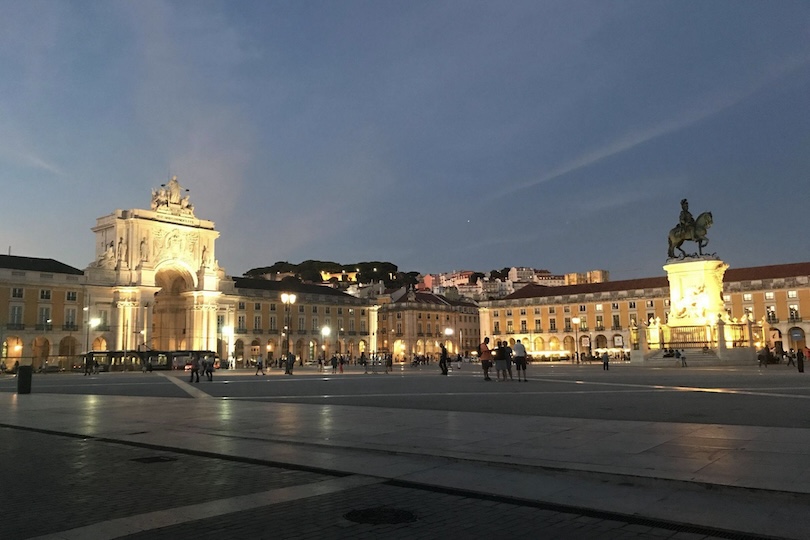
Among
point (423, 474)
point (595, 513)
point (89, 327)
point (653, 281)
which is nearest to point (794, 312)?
point (653, 281)

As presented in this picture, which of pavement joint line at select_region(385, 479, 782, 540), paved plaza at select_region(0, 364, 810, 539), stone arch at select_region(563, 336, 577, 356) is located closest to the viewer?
pavement joint line at select_region(385, 479, 782, 540)

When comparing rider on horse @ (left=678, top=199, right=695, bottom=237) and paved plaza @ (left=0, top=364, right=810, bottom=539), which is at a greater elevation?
rider on horse @ (left=678, top=199, right=695, bottom=237)

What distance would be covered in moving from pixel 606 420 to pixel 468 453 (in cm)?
404

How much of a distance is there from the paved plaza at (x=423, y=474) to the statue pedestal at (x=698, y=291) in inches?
1280

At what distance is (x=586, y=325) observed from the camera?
329 feet

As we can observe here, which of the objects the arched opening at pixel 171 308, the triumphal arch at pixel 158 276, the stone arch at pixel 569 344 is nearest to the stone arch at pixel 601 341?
the stone arch at pixel 569 344

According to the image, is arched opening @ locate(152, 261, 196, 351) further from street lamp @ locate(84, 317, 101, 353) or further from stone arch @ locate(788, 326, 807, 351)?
stone arch @ locate(788, 326, 807, 351)

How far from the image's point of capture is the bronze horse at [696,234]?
153 feet

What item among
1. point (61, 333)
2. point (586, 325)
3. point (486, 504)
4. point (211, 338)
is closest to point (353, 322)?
point (211, 338)

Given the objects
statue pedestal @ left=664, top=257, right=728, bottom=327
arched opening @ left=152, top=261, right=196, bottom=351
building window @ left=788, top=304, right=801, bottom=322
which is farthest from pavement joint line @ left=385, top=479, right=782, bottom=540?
building window @ left=788, top=304, right=801, bottom=322

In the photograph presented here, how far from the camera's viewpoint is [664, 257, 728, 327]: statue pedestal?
44500 mm

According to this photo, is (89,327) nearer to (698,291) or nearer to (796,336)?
(698,291)

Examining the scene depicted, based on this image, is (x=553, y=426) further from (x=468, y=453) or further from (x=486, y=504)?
(x=486, y=504)

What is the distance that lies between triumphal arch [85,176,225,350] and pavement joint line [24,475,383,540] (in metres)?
76.4
